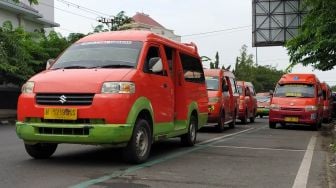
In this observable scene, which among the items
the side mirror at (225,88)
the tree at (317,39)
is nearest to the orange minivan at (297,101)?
the tree at (317,39)

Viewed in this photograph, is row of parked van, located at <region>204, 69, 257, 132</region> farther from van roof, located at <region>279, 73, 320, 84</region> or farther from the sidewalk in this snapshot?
the sidewalk

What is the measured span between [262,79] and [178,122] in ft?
264

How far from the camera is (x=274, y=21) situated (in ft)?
112

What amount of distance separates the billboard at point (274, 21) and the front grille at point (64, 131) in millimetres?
26178

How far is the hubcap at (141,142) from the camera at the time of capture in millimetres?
9070

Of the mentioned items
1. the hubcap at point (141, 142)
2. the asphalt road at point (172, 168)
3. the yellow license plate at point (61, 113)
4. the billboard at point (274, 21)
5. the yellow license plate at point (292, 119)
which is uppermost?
the billboard at point (274, 21)

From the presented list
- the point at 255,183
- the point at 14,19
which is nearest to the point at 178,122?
the point at 255,183

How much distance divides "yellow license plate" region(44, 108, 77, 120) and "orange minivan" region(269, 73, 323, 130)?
1432 centimetres

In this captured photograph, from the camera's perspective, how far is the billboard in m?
33.2

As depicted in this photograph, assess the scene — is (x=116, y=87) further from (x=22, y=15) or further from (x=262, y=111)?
(x=22, y=15)

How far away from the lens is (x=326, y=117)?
1129 inches

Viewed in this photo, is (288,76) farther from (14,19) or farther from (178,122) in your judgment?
(14,19)

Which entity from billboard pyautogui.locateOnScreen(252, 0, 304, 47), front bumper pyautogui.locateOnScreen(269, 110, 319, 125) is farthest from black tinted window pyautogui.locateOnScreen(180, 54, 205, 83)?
billboard pyautogui.locateOnScreen(252, 0, 304, 47)

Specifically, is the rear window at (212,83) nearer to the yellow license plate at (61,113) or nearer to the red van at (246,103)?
the red van at (246,103)
